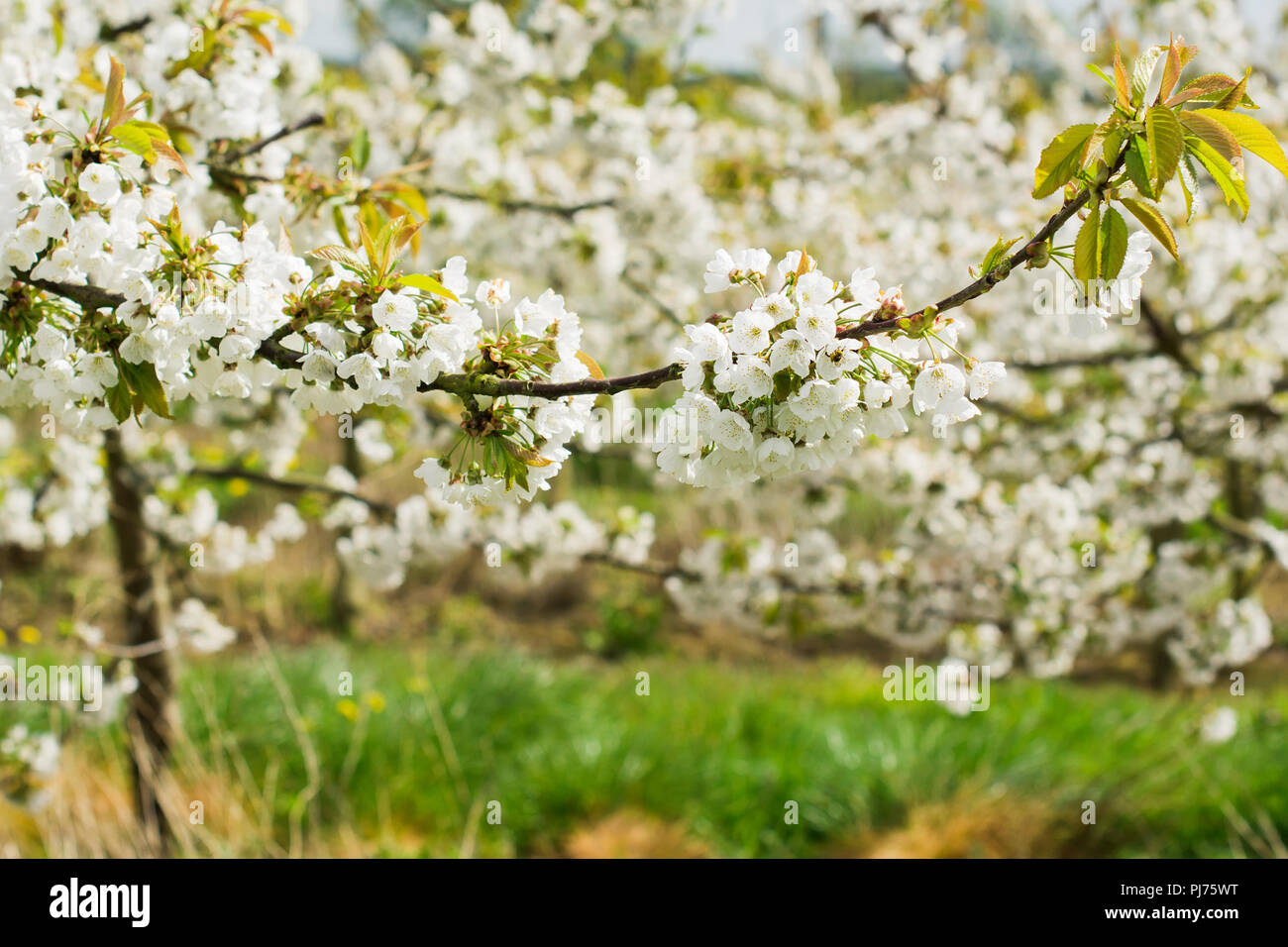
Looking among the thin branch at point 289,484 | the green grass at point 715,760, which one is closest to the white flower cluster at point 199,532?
the thin branch at point 289,484

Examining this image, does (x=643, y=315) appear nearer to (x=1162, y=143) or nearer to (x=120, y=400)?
(x=120, y=400)

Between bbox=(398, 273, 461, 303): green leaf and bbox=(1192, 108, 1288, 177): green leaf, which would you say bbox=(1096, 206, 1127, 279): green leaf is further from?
bbox=(398, 273, 461, 303): green leaf

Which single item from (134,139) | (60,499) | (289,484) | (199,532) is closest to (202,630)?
(199,532)

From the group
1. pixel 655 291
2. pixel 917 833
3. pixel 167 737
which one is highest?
pixel 655 291

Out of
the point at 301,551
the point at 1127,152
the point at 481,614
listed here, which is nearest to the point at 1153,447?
the point at 1127,152

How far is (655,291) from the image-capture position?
404 centimetres

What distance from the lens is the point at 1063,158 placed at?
3.90 feet

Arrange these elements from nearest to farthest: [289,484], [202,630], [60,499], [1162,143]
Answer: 1. [1162,143]
2. [289,484]
3. [60,499]
4. [202,630]

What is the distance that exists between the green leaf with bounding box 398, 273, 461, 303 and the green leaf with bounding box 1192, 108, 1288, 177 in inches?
37.8

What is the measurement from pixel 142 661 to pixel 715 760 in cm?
238
